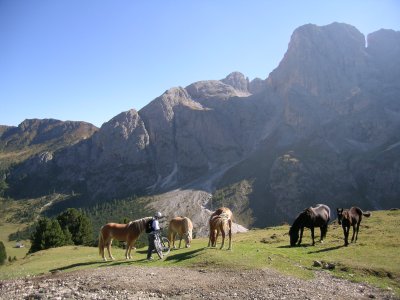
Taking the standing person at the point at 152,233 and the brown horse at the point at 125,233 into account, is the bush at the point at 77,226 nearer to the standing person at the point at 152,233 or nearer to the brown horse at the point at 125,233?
the brown horse at the point at 125,233

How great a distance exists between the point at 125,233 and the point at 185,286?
1120 cm

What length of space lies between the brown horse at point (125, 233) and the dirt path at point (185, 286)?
6.35m

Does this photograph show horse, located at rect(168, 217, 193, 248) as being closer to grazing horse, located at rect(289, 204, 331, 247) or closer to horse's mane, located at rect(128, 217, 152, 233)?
horse's mane, located at rect(128, 217, 152, 233)

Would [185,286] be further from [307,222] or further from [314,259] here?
[307,222]

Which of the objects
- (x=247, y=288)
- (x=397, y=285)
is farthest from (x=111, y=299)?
(x=397, y=285)

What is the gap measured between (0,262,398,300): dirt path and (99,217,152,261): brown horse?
250 inches

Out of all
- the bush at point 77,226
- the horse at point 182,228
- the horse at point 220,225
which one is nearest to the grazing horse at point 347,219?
the horse at point 220,225

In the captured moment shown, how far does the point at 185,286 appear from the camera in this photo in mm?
18500

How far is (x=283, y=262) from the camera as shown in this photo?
23.7 m

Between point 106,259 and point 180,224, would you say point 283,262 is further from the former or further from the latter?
point 106,259

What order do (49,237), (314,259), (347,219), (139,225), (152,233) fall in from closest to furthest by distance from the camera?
(314,259)
(152,233)
(139,225)
(347,219)
(49,237)

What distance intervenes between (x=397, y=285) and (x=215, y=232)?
12.5 metres

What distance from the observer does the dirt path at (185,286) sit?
17531mm

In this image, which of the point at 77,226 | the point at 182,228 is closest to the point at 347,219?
the point at 182,228
